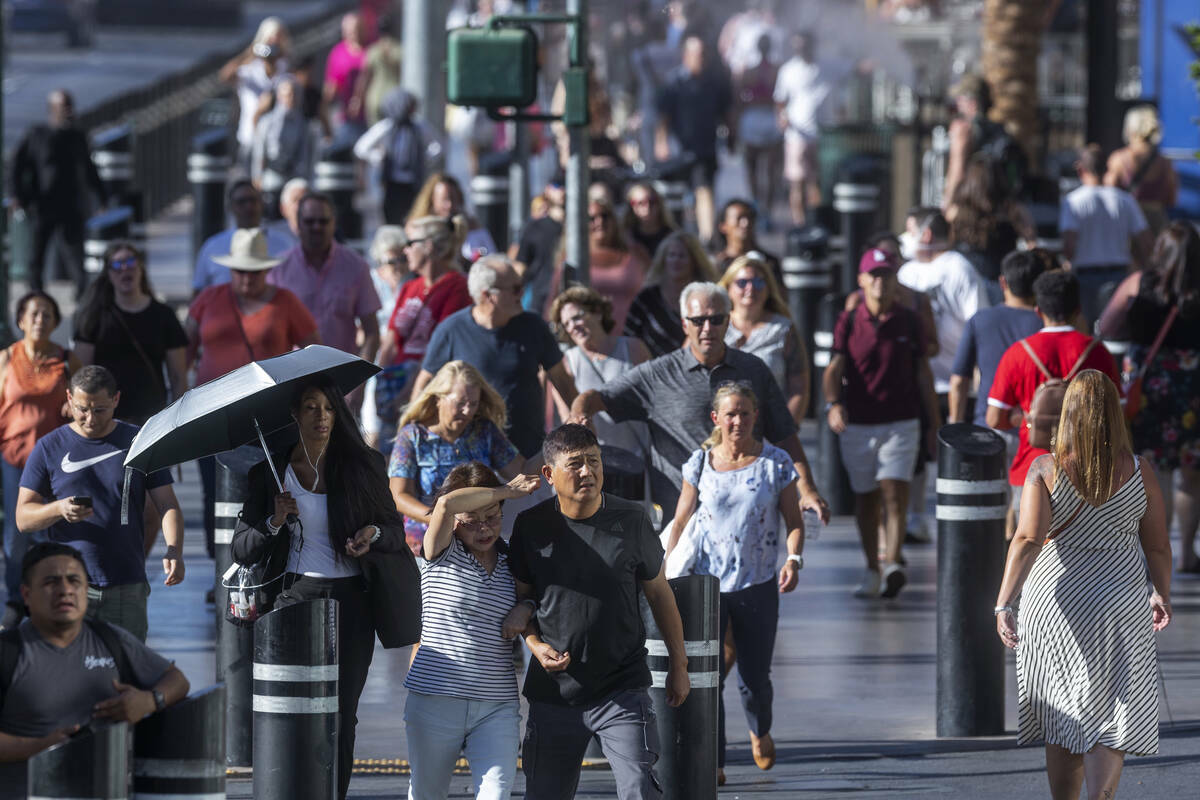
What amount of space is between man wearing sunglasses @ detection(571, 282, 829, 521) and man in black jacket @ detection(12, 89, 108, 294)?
34.2ft

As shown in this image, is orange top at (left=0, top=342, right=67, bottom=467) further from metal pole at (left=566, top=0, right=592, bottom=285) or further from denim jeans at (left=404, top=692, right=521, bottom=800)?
denim jeans at (left=404, top=692, right=521, bottom=800)

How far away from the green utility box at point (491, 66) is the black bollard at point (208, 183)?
8.70 metres

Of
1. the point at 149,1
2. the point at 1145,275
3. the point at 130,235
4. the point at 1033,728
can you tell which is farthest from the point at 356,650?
the point at 149,1

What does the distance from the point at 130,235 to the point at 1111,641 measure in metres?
12.0

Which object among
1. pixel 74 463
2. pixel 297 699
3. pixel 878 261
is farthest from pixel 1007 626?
pixel 878 261

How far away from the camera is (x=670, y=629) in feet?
24.1

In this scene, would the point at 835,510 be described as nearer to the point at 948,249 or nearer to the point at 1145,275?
the point at 948,249

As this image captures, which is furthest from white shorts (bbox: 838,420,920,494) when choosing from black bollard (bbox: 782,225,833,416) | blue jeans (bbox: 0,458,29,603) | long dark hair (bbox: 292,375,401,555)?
long dark hair (bbox: 292,375,401,555)

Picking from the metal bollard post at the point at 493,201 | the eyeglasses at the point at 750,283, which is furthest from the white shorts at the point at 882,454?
the metal bollard post at the point at 493,201

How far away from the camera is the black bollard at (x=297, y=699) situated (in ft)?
23.4

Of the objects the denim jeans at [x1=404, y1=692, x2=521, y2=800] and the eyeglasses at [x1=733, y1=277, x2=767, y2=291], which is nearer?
the denim jeans at [x1=404, y1=692, x2=521, y2=800]

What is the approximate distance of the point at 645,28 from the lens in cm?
3186

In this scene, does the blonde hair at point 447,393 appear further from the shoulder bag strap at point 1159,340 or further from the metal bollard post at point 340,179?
the metal bollard post at point 340,179

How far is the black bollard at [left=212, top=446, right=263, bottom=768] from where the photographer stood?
8.73m
